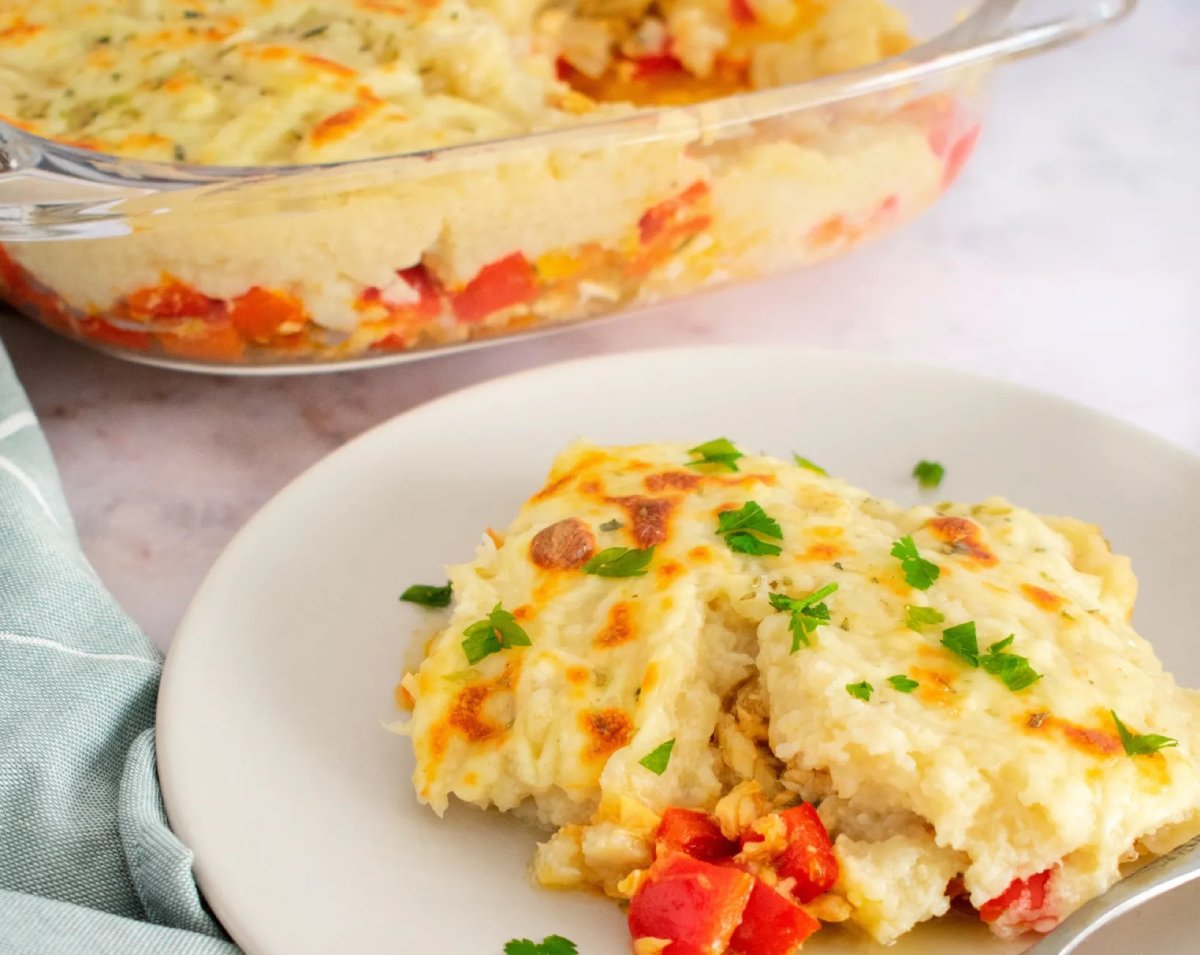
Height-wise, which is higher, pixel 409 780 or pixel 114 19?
pixel 114 19

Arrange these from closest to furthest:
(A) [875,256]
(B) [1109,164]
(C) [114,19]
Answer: (C) [114,19] < (A) [875,256] < (B) [1109,164]

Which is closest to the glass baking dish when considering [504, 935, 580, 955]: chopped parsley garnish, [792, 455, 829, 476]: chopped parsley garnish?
[792, 455, 829, 476]: chopped parsley garnish

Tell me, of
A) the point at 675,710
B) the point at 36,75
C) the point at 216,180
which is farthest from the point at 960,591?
the point at 36,75

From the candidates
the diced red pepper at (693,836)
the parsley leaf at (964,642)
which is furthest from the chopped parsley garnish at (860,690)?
Answer: the diced red pepper at (693,836)

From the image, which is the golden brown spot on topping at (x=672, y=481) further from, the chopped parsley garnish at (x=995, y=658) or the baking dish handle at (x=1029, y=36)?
the baking dish handle at (x=1029, y=36)

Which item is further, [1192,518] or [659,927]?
[1192,518]

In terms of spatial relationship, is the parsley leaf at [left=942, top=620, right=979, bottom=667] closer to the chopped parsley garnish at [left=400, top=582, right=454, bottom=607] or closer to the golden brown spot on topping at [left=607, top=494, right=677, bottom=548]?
the golden brown spot on topping at [left=607, top=494, right=677, bottom=548]

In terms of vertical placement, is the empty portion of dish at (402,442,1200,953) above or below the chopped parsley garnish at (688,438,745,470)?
below

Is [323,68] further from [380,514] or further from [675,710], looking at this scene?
[675,710]
